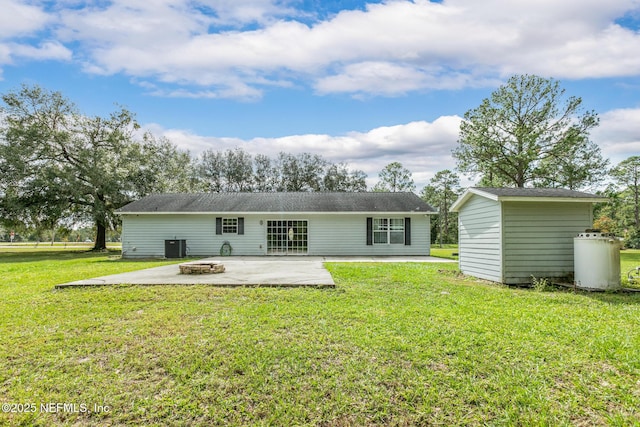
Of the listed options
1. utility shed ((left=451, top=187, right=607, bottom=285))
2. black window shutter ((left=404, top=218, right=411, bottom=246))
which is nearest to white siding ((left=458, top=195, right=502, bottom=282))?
utility shed ((left=451, top=187, right=607, bottom=285))

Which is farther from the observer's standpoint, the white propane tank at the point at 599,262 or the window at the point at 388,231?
the window at the point at 388,231

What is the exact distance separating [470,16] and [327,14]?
340 cm

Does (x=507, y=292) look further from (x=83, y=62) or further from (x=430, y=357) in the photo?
(x=83, y=62)

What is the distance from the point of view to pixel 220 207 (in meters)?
17.0

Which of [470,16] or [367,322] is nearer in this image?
[367,322]

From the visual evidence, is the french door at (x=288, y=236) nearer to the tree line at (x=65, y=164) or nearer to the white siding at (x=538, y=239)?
the white siding at (x=538, y=239)

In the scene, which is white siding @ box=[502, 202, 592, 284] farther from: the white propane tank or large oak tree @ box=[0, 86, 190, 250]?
large oak tree @ box=[0, 86, 190, 250]

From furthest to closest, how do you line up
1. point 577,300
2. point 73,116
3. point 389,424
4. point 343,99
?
point 73,116, point 343,99, point 577,300, point 389,424

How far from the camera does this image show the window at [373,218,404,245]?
16516 millimetres

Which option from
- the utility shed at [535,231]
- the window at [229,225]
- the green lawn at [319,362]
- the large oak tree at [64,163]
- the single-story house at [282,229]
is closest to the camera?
the green lawn at [319,362]

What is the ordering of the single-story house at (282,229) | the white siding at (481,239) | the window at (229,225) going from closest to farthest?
the white siding at (481,239) → the single-story house at (282,229) → the window at (229,225)

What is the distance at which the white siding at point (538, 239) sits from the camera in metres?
8.08

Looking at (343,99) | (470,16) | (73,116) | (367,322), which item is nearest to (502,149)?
(343,99)

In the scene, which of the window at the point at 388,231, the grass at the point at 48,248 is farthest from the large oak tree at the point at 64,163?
the window at the point at 388,231
